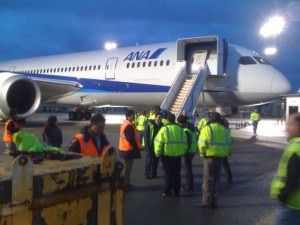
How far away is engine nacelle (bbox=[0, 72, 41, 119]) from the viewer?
594 inches

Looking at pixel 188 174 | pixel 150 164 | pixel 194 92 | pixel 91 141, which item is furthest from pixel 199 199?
pixel 194 92

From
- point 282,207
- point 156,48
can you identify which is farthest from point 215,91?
point 282,207

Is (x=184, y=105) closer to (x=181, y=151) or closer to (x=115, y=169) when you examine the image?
(x=181, y=151)

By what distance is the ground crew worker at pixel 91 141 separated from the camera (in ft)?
15.9

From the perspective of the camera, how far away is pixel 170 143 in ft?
22.8

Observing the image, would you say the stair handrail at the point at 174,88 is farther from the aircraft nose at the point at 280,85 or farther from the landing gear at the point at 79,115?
the landing gear at the point at 79,115

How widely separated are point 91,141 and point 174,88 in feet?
38.5

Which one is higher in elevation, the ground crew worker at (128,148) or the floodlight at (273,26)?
the floodlight at (273,26)

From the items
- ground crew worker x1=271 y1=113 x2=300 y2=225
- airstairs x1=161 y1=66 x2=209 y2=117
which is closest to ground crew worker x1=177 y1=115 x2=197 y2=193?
ground crew worker x1=271 y1=113 x2=300 y2=225

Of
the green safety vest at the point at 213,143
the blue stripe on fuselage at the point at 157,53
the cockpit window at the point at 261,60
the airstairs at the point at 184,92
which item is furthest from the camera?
the blue stripe on fuselage at the point at 157,53

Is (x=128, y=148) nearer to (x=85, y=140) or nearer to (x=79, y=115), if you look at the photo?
(x=85, y=140)

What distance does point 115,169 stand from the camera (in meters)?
3.20

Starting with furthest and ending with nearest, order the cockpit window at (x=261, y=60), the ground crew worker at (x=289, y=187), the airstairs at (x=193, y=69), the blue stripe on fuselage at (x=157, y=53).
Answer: the blue stripe on fuselage at (x=157, y=53) < the cockpit window at (x=261, y=60) < the airstairs at (x=193, y=69) < the ground crew worker at (x=289, y=187)

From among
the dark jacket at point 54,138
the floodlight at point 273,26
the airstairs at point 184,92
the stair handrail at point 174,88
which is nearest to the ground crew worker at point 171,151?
the dark jacket at point 54,138
